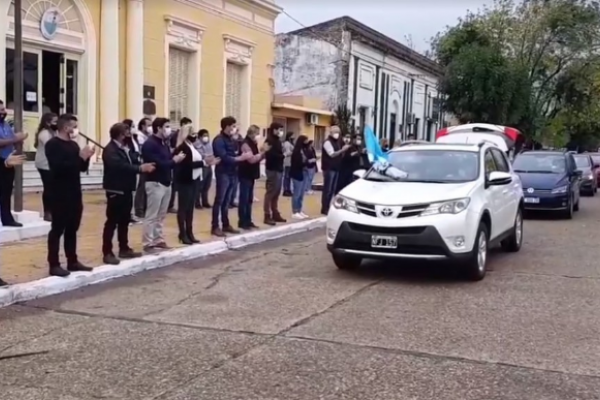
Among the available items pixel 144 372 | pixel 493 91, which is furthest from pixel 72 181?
pixel 493 91

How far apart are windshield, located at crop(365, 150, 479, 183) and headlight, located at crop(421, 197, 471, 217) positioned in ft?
2.57

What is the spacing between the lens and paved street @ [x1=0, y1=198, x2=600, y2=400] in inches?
202

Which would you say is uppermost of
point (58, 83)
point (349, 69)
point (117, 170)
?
point (349, 69)

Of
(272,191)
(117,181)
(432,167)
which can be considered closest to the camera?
(117,181)

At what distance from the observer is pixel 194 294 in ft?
26.5

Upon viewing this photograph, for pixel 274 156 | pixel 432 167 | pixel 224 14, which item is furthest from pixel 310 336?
pixel 224 14

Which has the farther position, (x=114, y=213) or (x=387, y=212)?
(x=114, y=213)

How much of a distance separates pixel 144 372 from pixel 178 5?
16.0 meters

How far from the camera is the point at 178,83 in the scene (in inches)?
816

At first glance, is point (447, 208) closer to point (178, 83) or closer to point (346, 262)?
point (346, 262)

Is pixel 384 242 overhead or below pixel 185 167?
below

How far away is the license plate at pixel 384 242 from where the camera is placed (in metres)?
8.59

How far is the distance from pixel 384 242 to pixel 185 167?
3198 mm

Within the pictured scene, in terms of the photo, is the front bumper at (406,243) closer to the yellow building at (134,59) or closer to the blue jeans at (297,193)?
the blue jeans at (297,193)
